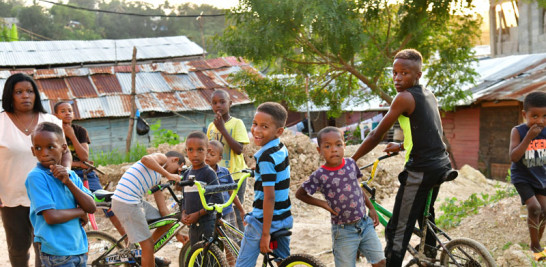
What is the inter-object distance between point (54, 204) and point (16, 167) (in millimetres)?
1246

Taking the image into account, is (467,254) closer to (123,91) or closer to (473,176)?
(473,176)

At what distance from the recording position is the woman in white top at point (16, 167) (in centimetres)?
423

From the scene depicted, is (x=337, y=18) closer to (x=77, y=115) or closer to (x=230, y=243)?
(x=230, y=243)

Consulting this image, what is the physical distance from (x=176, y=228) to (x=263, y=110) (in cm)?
182

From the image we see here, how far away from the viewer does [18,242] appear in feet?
13.9

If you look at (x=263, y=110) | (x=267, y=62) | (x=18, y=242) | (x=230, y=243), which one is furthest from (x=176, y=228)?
(x=267, y=62)

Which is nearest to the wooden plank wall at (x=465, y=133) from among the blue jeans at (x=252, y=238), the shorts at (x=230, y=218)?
the shorts at (x=230, y=218)

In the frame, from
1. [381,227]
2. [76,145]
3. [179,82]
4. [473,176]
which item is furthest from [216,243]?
[179,82]

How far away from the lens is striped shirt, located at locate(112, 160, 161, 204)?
452 centimetres

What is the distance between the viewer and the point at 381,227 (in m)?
7.60

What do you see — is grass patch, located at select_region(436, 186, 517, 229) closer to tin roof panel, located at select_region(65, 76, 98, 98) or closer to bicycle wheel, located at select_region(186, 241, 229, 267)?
bicycle wheel, located at select_region(186, 241, 229, 267)

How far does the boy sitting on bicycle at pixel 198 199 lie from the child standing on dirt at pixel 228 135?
721 mm

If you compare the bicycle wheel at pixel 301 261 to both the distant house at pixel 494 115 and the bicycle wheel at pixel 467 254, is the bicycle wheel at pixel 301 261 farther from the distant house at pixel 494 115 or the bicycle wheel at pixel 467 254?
the distant house at pixel 494 115

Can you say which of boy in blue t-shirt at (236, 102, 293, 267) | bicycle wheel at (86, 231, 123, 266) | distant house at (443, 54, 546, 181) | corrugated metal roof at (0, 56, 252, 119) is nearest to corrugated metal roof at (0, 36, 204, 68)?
corrugated metal roof at (0, 56, 252, 119)
